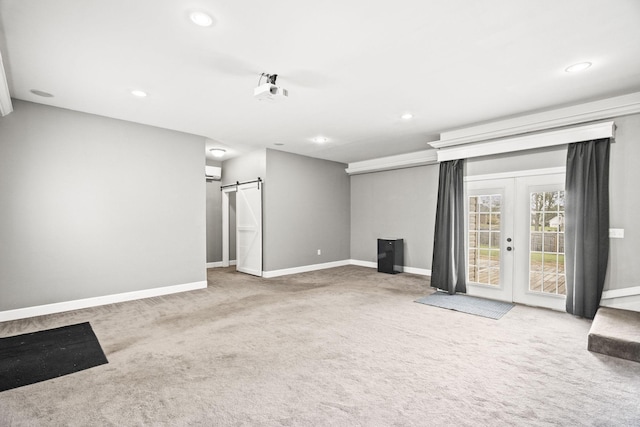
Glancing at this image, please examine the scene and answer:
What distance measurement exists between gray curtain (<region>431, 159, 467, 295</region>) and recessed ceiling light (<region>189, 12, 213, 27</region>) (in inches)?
173

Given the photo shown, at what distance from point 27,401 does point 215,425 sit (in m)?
1.49

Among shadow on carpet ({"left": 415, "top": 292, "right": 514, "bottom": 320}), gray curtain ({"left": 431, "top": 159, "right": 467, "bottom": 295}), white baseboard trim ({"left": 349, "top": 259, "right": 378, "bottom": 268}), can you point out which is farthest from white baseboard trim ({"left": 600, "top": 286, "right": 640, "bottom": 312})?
white baseboard trim ({"left": 349, "top": 259, "right": 378, "bottom": 268})

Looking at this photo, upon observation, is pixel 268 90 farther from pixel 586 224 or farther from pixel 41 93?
pixel 586 224

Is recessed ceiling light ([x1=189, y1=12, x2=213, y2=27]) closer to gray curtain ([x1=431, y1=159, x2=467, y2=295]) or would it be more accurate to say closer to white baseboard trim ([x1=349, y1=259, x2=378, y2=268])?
gray curtain ([x1=431, y1=159, x2=467, y2=295])

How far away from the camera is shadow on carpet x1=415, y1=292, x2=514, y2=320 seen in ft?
14.1

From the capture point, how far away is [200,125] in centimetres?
514

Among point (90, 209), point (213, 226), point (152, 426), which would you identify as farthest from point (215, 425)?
point (213, 226)

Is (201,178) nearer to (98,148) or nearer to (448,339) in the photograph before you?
(98,148)

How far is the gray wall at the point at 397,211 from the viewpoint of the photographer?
23.0 feet

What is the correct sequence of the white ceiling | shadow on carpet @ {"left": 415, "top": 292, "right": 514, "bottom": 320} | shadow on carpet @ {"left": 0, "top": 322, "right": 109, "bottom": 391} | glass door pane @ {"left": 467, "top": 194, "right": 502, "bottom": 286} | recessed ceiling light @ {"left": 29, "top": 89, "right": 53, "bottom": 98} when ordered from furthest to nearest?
glass door pane @ {"left": 467, "top": 194, "right": 502, "bottom": 286} → shadow on carpet @ {"left": 415, "top": 292, "right": 514, "bottom": 320} → recessed ceiling light @ {"left": 29, "top": 89, "right": 53, "bottom": 98} → shadow on carpet @ {"left": 0, "top": 322, "right": 109, "bottom": 391} → the white ceiling

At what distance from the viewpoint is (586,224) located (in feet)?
13.4

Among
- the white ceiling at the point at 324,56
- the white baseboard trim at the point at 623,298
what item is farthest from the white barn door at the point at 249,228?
the white baseboard trim at the point at 623,298

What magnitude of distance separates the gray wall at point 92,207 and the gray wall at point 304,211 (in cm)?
158

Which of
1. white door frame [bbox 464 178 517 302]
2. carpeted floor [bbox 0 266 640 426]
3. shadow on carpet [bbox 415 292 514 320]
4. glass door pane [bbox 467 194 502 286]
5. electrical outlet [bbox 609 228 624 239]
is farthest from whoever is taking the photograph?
glass door pane [bbox 467 194 502 286]
